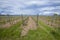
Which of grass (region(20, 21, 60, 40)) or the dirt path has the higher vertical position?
the dirt path

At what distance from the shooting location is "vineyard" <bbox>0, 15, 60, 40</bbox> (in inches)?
91.4

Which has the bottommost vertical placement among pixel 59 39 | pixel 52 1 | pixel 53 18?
pixel 59 39

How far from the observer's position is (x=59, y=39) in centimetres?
232

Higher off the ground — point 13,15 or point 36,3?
point 36,3

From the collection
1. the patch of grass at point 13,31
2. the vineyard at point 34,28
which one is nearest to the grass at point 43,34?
the vineyard at point 34,28

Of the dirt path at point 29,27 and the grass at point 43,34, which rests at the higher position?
the dirt path at point 29,27

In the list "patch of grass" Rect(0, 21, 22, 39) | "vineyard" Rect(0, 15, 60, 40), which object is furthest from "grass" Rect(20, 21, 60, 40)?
"patch of grass" Rect(0, 21, 22, 39)

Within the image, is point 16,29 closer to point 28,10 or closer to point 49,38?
point 28,10

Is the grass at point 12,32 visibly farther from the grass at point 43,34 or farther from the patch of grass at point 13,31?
the grass at point 43,34

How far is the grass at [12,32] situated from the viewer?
235 centimetres

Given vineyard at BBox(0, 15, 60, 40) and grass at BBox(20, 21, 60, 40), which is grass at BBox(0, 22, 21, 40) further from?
grass at BBox(20, 21, 60, 40)

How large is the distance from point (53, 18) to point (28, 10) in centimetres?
47

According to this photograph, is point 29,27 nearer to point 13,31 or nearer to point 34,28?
point 34,28

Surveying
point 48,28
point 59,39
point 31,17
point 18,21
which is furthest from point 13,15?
point 59,39
